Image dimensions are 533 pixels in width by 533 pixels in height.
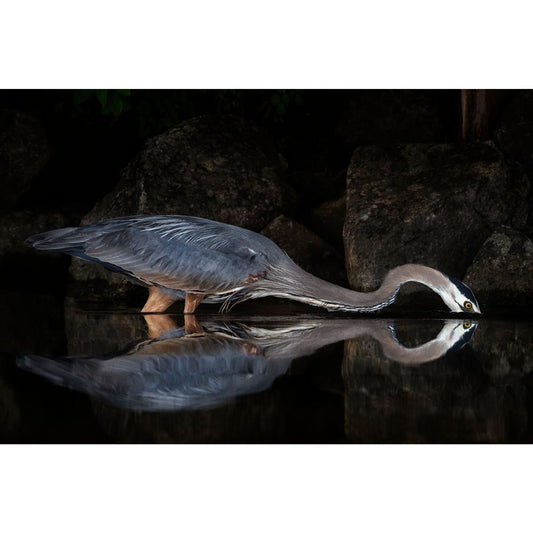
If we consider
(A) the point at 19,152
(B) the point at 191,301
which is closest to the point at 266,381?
(B) the point at 191,301

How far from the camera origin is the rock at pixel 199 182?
22.4 feet

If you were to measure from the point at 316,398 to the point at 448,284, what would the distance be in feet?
8.55

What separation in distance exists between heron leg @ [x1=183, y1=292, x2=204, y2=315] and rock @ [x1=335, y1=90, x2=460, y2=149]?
12.8 feet

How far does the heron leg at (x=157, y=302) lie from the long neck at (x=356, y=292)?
0.87m

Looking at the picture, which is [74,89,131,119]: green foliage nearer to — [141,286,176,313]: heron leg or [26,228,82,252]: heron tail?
[26,228,82,252]: heron tail

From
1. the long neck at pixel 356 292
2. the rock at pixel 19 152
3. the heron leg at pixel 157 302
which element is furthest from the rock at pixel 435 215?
the rock at pixel 19 152

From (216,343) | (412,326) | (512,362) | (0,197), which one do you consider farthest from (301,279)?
(0,197)

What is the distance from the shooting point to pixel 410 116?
847 centimetres

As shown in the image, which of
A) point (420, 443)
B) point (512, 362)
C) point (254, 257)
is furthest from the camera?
point (254, 257)

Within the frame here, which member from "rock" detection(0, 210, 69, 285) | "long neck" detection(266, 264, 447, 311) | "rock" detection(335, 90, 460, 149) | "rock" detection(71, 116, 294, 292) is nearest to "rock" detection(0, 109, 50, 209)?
"rock" detection(0, 210, 69, 285)

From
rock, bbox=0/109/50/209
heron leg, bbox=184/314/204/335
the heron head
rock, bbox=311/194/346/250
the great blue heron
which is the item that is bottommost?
heron leg, bbox=184/314/204/335

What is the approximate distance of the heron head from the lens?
5.32 meters

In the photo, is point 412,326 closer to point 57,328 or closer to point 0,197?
point 57,328

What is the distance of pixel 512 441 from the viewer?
8.59 ft
